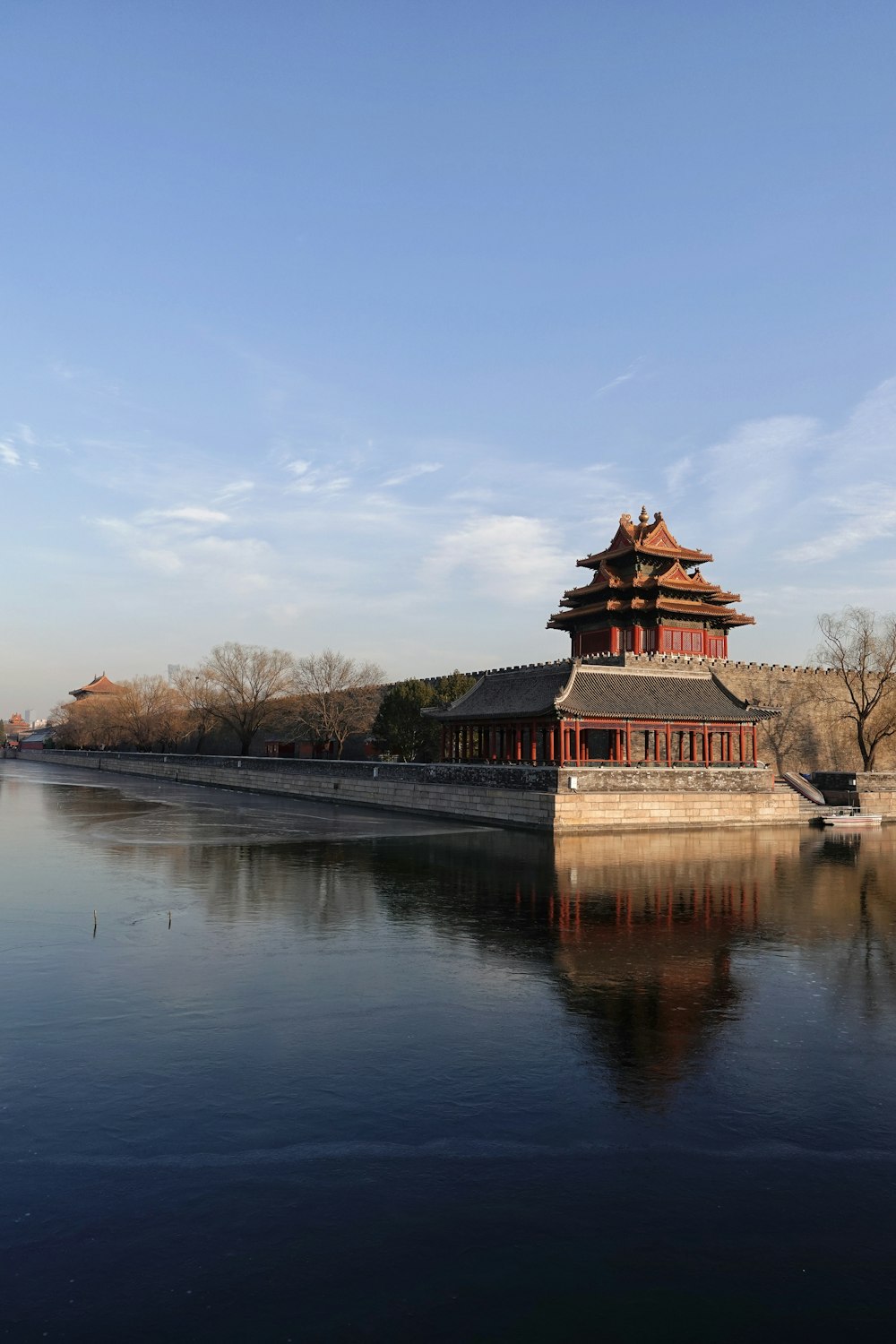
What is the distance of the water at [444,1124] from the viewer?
6.01 meters

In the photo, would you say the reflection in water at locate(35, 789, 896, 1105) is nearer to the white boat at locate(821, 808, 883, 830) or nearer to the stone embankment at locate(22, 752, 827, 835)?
the stone embankment at locate(22, 752, 827, 835)

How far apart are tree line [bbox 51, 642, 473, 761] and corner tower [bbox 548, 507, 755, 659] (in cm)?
943

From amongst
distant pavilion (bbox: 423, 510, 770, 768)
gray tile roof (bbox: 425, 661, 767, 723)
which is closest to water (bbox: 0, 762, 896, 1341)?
gray tile roof (bbox: 425, 661, 767, 723)

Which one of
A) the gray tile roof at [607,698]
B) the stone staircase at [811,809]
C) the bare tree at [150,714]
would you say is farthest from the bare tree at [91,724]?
the stone staircase at [811,809]

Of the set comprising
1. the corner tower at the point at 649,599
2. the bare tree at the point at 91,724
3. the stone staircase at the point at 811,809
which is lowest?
the stone staircase at the point at 811,809

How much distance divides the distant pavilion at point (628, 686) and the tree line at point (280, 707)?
6.30 m

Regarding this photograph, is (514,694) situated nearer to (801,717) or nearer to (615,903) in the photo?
(801,717)

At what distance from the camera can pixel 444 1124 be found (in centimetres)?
836

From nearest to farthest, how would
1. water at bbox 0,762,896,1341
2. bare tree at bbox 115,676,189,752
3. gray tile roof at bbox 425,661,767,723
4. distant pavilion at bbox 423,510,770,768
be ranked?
1. water at bbox 0,762,896,1341
2. gray tile roof at bbox 425,661,767,723
3. distant pavilion at bbox 423,510,770,768
4. bare tree at bbox 115,676,189,752

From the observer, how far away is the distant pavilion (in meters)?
40.8

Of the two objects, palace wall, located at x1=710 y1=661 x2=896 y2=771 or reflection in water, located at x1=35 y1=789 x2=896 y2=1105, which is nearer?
reflection in water, located at x1=35 y1=789 x2=896 y2=1105

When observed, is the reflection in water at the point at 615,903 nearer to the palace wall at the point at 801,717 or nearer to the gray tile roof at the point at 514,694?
the gray tile roof at the point at 514,694

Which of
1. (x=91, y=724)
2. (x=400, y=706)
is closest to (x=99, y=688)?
(x=91, y=724)

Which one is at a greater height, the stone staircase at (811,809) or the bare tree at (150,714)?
the bare tree at (150,714)
